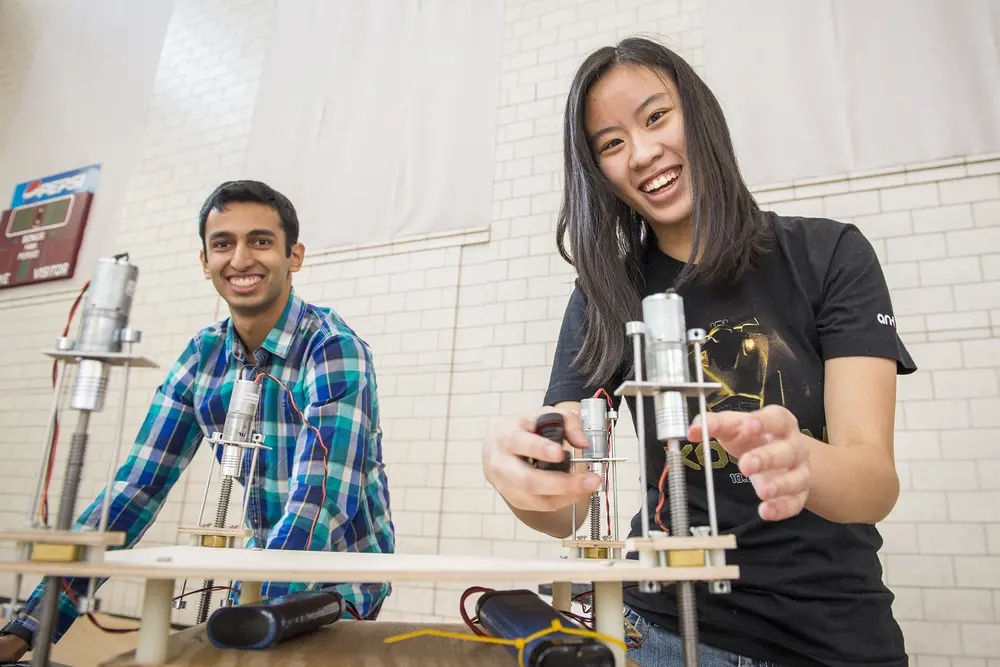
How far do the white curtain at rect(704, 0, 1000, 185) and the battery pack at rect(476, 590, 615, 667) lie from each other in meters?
3.03

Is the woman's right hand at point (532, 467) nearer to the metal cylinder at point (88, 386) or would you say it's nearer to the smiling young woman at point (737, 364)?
the smiling young woman at point (737, 364)

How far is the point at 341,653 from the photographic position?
2.83 feet

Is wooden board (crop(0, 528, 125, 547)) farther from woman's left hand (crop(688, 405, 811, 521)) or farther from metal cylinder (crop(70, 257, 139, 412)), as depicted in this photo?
woman's left hand (crop(688, 405, 811, 521))

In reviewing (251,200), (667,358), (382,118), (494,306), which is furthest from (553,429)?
(382,118)

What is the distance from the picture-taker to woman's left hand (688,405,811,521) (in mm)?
655

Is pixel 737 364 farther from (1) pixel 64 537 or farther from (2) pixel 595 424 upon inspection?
(1) pixel 64 537

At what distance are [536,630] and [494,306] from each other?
10.5 ft

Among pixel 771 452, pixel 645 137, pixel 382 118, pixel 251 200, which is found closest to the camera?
pixel 771 452

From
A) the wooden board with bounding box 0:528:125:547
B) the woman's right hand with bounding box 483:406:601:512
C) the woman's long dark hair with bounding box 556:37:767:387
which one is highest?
the woman's long dark hair with bounding box 556:37:767:387

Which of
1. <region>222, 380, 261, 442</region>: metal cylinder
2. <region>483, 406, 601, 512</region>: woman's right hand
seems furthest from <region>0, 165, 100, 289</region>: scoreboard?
<region>483, 406, 601, 512</region>: woman's right hand

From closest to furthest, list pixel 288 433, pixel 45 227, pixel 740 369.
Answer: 1. pixel 740 369
2. pixel 288 433
3. pixel 45 227

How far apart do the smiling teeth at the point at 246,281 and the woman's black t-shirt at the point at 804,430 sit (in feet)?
3.87

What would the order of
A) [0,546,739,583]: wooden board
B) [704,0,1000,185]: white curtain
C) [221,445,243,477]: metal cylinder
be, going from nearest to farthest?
[0,546,739,583]: wooden board
[221,445,243,477]: metal cylinder
[704,0,1000,185]: white curtain

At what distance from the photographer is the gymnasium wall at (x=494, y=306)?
285 cm
